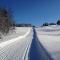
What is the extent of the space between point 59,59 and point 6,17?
35170 mm

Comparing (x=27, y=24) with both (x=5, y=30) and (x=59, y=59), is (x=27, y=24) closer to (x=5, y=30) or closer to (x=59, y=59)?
(x=5, y=30)

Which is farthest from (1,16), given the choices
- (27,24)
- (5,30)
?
A: (27,24)

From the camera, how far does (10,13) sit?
4375cm

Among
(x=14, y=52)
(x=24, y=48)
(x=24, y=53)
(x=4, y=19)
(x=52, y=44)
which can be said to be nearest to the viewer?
(x=24, y=53)

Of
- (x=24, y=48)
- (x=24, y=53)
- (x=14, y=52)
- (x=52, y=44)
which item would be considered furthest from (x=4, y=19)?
(x=24, y=53)

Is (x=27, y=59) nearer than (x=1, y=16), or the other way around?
(x=27, y=59)

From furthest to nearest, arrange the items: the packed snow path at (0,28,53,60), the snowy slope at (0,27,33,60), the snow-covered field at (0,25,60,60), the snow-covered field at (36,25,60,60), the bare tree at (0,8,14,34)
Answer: the bare tree at (0,8,14,34)
the snow-covered field at (36,25,60,60)
the snow-covered field at (0,25,60,60)
the snowy slope at (0,27,33,60)
the packed snow path at (0,28,53,60)

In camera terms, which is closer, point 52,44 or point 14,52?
point 14,52

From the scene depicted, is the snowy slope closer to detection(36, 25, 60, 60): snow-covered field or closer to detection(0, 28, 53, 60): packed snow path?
detection(0, 28, 53, 60): packed snow path

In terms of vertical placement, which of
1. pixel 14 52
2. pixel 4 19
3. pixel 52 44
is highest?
pixel 4 19

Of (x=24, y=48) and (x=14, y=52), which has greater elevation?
(x=14, y=52)

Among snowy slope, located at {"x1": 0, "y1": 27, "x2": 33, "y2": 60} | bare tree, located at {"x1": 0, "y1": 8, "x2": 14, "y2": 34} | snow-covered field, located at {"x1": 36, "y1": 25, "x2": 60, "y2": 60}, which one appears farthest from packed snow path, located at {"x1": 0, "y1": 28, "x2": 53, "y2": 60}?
bare tree, located at {"x1": 0, "y1": 8, "x2": 14, "y2": 34}

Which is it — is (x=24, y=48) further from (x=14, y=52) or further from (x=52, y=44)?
(x=52, y=44)

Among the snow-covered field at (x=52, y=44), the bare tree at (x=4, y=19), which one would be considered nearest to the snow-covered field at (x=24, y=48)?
the snow-covered field at (x=52, y=44)
